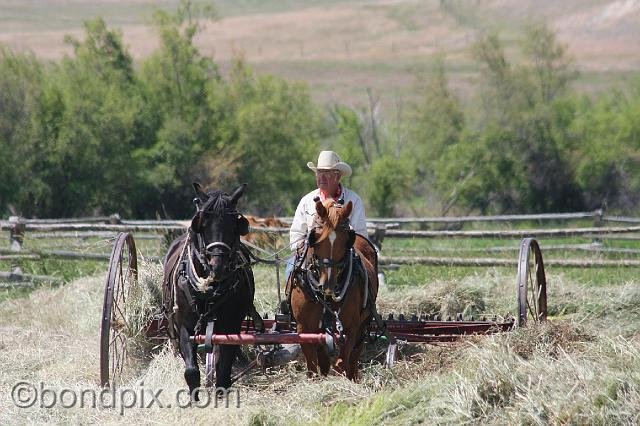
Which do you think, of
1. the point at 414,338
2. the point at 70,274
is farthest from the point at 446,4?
the point at 414,338

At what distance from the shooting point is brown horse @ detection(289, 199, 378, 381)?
8.20 meters

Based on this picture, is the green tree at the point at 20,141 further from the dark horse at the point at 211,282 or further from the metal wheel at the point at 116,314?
the dark horse at the point at 211,282

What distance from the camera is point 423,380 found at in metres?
7.41

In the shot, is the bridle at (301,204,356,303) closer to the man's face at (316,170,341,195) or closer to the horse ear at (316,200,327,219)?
the horse ear at (316,200,327,219)

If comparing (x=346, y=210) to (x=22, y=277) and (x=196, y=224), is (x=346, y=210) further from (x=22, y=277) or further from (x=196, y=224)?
(x=22, y=277)

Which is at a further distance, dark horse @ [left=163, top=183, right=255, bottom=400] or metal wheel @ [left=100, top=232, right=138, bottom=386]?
metal wheel @ [left=100, top=232, right=138, bottom=386]

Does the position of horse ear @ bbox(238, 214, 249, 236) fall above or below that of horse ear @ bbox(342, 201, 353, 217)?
below

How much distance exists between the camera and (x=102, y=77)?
109 feet

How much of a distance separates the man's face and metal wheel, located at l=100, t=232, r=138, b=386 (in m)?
1.72

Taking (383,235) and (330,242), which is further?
(383,235)

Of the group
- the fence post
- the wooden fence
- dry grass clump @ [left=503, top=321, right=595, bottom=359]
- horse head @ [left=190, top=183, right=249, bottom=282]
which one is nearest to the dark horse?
horse head @ [left=190, top=183, right=249, bottom=282]

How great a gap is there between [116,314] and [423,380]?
133 inches

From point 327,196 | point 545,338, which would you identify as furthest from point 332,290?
point 545,338

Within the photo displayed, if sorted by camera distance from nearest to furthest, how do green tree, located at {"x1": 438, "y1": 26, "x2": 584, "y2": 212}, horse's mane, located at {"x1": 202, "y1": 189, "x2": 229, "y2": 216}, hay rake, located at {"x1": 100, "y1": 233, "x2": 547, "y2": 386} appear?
hay rake, located at {"x1": 100, "y1": 233, "x2": 547, "y2": 386} < horse's mane, located at {"x1": 202, "y1": 189, "x2": 229, "y2": 216} < green tree, located at {"x1": 438, "y1": 26, "x2": 584, "y2": 212}
